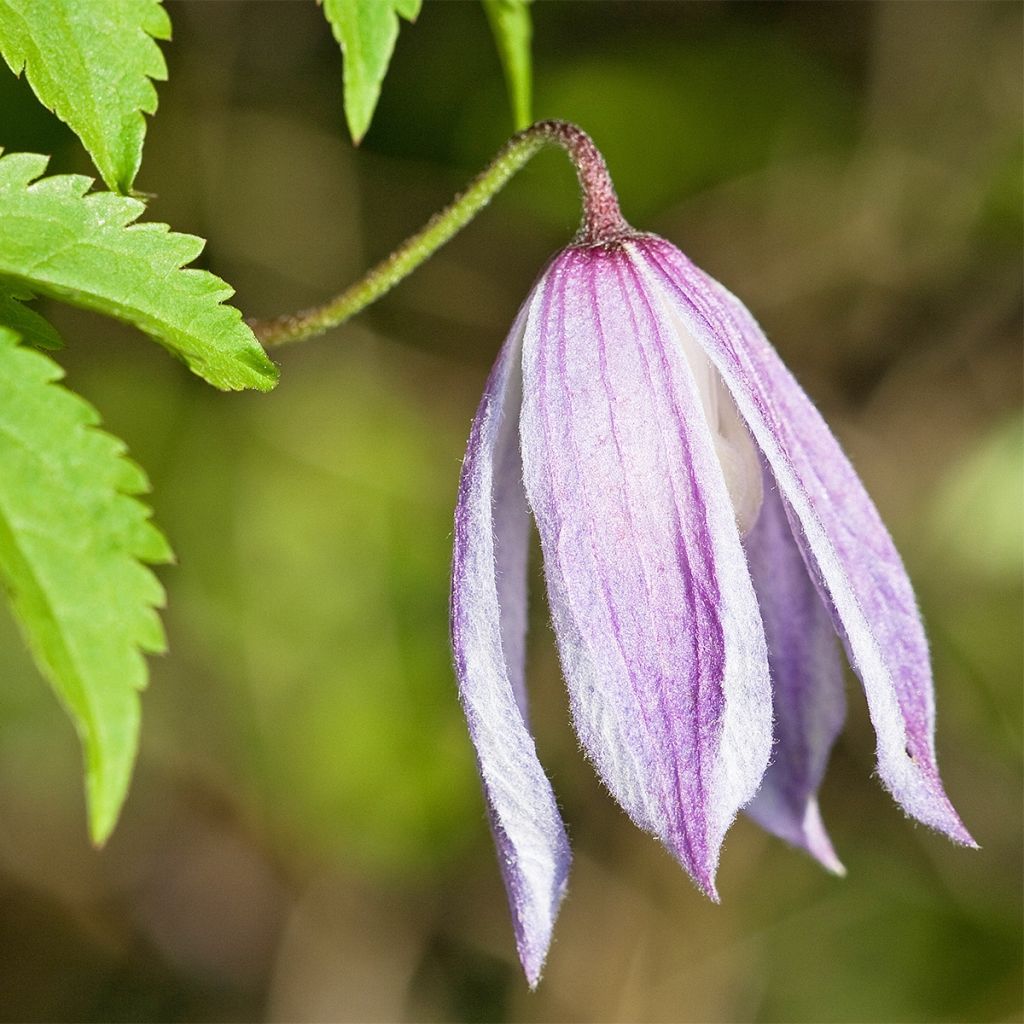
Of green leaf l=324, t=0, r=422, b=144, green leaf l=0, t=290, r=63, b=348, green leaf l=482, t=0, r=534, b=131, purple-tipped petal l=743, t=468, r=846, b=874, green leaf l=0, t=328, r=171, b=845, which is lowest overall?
purple-tipped petal l=743, t=468, r=846, b=874

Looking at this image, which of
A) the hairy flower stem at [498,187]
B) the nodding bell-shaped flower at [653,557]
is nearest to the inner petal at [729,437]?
the nodding bell-shaped flower at [653,557]

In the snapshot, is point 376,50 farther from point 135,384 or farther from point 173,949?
point 173,949

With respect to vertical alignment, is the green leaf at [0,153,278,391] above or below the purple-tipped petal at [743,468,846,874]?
above

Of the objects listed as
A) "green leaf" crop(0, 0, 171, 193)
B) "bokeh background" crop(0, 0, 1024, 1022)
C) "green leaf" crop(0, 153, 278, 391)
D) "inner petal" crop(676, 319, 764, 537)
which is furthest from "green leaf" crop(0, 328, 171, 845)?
"bokeh background" crop(0, 0, 1024, 1022)

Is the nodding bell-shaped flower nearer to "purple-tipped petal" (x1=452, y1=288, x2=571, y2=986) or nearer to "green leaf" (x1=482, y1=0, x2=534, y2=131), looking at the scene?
"purple-tipped petal" (x1=452, y1=288, x2=571, y2=986)

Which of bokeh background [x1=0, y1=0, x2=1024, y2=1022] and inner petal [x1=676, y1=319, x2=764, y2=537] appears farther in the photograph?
bokeh background [x1=0, y1=0, x2=1024, y2=1022]

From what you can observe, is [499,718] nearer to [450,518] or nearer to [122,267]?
[122,267]

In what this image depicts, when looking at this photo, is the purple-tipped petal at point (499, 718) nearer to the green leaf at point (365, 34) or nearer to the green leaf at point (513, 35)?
the green leaf at point (365, 34)

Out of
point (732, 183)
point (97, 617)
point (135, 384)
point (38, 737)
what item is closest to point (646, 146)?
point (732, 183)
